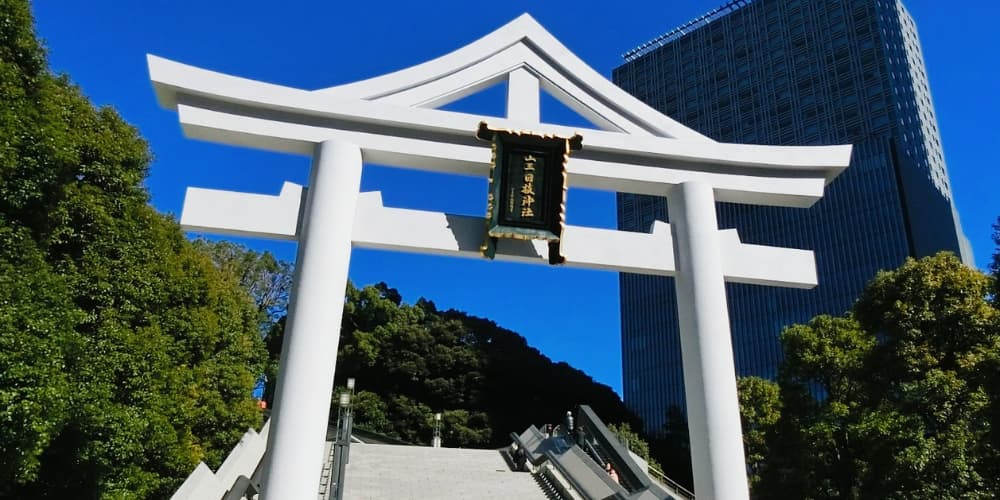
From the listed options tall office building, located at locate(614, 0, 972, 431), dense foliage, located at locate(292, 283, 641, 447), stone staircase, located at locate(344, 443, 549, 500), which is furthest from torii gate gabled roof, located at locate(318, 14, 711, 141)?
tall office building, located at locate(614, 0, 972, 431)

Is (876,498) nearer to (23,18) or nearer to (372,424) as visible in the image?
(23,18)

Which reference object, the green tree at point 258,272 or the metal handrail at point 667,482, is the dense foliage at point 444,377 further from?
the metal handrail at point 667,482

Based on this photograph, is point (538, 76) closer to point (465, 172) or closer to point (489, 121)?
point (489, 121)

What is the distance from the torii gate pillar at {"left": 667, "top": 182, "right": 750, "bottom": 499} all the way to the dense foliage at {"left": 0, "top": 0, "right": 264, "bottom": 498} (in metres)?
6.27

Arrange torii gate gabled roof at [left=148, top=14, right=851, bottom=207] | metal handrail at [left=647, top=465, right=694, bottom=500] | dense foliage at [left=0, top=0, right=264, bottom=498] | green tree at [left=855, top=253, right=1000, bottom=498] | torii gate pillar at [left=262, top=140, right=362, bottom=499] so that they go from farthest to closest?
metal handrail at [left=647, top=465, right=694, bottom=500]
green tree at [left=855, top=253, right=1000, bottom=498]
dense foliage at [left=0, top=0, right=264, bottom=498]
torii gate gabled roof at [left=148, top=14, right=851, bottom=207]
torii gate pillar at [left=262, top=140, right=362, bottom=499]

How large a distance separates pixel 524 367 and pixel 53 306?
23.2 meters

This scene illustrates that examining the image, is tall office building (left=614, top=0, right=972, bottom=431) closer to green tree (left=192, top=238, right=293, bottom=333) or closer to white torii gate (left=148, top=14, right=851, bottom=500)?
green tree (left=192, top=238, right=293, bottom=333)

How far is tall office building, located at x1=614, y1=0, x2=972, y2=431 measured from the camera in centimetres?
4369

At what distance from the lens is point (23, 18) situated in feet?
26.4

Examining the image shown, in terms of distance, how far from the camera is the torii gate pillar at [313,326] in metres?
4.68

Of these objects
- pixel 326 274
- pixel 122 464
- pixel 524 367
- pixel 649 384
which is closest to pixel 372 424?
pixel 524 367

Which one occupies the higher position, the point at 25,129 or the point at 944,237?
the point at 944,237

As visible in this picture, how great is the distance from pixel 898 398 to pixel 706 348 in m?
9.13

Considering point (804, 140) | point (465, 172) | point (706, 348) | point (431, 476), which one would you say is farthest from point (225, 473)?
point (804, 140)
